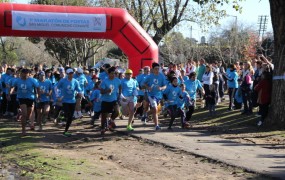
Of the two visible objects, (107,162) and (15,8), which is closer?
(107,162)

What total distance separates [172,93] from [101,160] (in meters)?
4.54

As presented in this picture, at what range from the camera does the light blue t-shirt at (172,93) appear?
558 inches

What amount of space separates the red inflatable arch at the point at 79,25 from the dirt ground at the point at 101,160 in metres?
5.18

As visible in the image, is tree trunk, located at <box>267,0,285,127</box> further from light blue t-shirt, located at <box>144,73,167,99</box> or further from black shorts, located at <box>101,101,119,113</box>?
black shorts, located at <box>101,101,119,113</box>

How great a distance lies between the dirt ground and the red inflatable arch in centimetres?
518

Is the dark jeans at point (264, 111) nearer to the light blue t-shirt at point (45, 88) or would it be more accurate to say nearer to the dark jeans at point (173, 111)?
the dark jeans at point (173, 111)

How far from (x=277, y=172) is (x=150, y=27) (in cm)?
2271

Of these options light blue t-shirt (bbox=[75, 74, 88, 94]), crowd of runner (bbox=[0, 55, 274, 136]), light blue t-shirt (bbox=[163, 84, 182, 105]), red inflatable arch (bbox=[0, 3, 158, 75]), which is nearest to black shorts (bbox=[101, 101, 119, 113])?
crowd of runner (bbox=[0, 55, 274, 136])

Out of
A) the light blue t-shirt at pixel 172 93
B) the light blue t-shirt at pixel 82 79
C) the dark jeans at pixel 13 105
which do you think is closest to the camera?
the light blue t-shirt at pixel 172 93

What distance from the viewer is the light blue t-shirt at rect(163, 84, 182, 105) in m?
14.2

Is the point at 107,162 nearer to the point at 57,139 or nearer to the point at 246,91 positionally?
the point at 57,139

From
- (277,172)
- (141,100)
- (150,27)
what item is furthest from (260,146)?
(150,27)

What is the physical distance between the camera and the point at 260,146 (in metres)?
11.5

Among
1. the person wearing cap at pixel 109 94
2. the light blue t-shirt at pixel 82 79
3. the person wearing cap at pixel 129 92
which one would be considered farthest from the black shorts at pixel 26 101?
the light blue t-shirt at pixel 82 79
